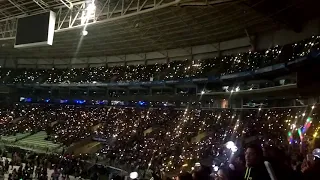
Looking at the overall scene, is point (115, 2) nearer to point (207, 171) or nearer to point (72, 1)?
point (72, 1)

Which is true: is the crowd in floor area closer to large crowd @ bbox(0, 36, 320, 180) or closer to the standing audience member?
large crowd @ bbox(0, 36, 320, 180)

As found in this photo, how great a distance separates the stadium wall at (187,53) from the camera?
64.1 ft

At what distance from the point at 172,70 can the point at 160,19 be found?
22.7ft

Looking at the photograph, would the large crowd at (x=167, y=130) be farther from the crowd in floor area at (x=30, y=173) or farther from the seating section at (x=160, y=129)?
the crowd in floor area at (x=30, y=173)

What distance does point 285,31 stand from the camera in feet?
64.9

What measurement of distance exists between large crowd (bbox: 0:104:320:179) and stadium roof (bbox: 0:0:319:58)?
17.2 ft

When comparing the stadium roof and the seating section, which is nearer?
the seating section

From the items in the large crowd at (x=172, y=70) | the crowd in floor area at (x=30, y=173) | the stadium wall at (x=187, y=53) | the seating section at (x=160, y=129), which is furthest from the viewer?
the stadium wall at (x=187, y=53)

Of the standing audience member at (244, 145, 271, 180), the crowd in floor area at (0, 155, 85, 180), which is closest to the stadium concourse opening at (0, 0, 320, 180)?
the crowd in floor area at (0, 155, 85, 180)

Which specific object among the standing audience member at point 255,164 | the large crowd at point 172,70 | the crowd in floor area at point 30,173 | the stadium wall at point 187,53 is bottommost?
the crowd in floor area at point 30,173

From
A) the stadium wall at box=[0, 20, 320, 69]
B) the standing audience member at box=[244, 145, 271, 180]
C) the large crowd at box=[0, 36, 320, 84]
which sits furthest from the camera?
the stadium wall at box=[0, 20, 320, 69]

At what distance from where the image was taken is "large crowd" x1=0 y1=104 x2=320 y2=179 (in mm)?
14219

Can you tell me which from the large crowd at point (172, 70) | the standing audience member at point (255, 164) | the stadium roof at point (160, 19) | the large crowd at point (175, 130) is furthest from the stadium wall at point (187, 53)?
the standing audience member at point (255, 164)

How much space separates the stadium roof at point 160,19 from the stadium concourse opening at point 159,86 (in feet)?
0.29
